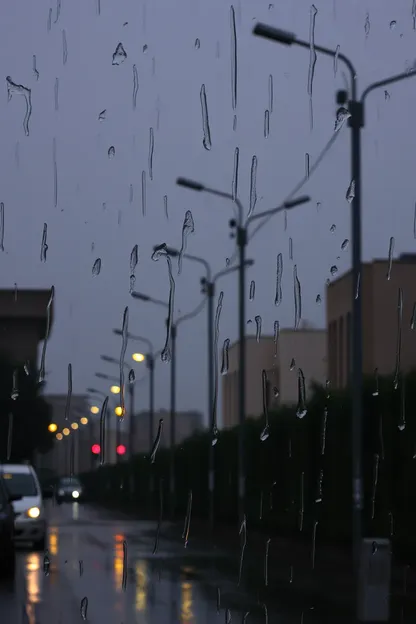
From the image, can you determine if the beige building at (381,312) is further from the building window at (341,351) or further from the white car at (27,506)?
the white car at (27,506)

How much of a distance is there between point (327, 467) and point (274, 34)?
11779 millimetres

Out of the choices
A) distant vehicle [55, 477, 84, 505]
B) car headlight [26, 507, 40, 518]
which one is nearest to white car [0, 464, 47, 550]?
car headlight [26, 507, 40, 518]

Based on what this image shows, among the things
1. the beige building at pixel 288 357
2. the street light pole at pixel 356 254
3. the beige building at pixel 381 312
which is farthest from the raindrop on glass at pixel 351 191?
A: the beige building at pixel 288 357

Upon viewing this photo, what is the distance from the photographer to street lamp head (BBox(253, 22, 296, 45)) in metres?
21.6

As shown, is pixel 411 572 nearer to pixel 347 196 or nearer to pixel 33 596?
pixel 347 196

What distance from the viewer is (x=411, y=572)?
23.3 meters

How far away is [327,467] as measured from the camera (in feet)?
102

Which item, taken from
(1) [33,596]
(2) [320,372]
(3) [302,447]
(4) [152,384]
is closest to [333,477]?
(3) [302,447]

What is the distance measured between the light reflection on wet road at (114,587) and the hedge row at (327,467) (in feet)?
9.89

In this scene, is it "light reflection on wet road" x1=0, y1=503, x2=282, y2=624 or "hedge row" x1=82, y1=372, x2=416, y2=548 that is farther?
"hedge row" x1=82, y1=372, x2=416, y2=548

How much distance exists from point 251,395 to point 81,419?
20878mm

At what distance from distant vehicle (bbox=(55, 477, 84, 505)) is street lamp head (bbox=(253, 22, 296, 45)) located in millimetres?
63601

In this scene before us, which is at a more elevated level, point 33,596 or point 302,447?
point 302,447

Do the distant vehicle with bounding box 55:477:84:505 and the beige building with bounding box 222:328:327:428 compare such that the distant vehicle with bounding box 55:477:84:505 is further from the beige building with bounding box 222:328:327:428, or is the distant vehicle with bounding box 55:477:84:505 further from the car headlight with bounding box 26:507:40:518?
the car headlight with bounding box 26:507:40:518
